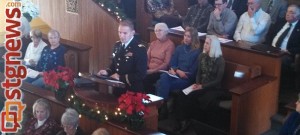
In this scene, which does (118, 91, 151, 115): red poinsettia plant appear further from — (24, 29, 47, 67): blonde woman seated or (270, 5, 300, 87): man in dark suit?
(24, 29, 47, 67): blonde woman seated

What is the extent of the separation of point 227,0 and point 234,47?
1.51 meters

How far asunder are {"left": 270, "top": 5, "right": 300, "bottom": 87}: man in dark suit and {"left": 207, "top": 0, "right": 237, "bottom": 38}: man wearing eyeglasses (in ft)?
1.83

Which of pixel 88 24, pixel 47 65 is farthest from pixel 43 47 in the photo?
pixel 88 24

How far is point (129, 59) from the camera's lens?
4.26 m

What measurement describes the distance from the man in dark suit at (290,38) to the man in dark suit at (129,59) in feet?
5.36

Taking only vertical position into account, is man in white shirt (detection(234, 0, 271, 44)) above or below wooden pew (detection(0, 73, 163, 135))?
above

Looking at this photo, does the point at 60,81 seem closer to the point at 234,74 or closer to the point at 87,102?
the point at 87,102

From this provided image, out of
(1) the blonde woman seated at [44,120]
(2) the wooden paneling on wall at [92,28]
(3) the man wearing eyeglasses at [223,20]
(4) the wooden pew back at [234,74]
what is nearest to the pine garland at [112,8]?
(2) the wooden paneling on wall at [92,28]

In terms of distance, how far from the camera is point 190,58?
5.16 m

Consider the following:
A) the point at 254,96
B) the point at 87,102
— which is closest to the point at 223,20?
the point at 254,96

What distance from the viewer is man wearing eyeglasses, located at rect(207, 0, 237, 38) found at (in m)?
5.84

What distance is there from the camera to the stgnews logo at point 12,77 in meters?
4.02

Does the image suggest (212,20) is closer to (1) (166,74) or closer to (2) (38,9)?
(1) (166,74)

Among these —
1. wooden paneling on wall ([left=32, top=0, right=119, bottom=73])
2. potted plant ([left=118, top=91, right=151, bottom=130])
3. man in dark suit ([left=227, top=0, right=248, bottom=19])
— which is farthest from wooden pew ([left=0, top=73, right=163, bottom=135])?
man in dark suit ([left=227, top=0, right=248, bottom=19])
